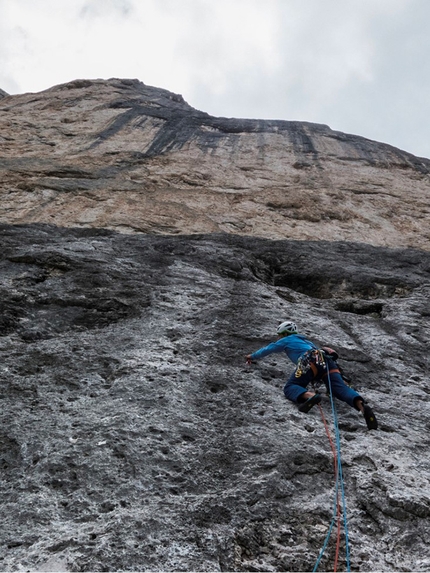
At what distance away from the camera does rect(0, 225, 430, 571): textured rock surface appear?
3190 millimetres

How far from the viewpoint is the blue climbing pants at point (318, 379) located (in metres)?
4.94

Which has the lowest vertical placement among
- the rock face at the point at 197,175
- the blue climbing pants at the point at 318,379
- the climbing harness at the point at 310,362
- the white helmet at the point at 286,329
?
the blue climbing pants at the point at 318,379

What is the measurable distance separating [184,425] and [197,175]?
1146cm

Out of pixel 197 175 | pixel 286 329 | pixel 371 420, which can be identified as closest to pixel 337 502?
pixel 371 420

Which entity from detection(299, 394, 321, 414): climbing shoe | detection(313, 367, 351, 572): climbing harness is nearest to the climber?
detection(299, 394, 321, 414): climbing shoe

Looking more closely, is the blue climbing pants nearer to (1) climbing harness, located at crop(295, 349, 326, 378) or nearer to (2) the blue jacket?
(1) climbing harness, located at crop(295, 349, 326, 378)

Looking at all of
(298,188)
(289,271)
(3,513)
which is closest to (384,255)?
(289,271)

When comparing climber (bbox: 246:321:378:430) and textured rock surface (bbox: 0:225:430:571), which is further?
climber (bbox: 246:321:378:430)

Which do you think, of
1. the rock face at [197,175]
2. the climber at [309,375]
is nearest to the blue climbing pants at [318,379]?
the climber at [309,375]

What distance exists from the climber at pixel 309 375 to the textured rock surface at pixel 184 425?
14 cm

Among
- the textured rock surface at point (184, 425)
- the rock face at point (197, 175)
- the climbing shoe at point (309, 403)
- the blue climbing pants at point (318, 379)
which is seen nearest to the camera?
the textured rock surface at point (184, 425)

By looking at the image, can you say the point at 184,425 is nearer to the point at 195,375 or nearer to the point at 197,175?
the point at 195,375

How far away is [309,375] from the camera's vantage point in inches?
203

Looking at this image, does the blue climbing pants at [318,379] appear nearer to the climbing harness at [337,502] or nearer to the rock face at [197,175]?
the climbing harness at [337,502]
